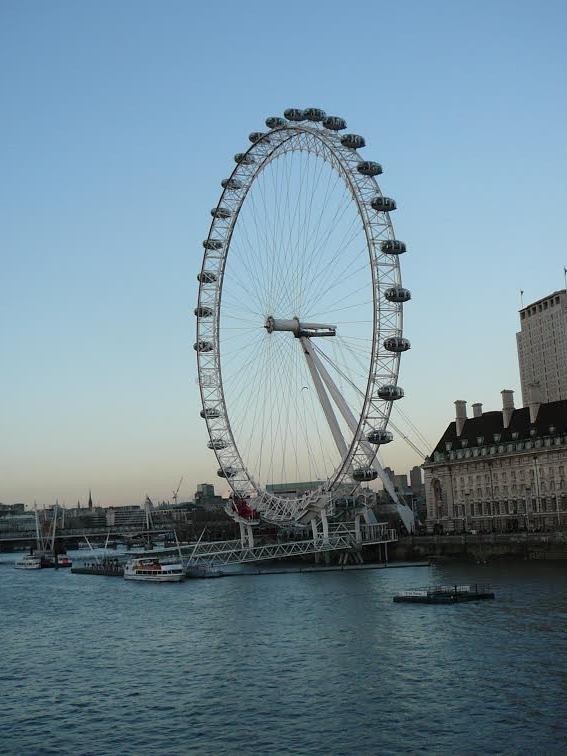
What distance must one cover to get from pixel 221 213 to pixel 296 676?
48702 millimetres

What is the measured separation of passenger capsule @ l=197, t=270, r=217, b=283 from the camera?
76125 mm

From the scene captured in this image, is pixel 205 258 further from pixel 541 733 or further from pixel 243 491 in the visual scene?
pixel 541 733

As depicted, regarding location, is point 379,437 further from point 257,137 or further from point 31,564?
point 31,564

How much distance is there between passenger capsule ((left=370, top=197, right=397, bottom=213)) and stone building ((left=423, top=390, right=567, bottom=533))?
28.2 m

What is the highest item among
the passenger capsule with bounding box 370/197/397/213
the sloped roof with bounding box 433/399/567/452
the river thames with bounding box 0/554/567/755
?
the passenger capsule with bounding box 370/197/397/213

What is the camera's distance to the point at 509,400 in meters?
86.8

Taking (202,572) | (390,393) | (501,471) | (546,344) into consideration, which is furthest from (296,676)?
(546,344)

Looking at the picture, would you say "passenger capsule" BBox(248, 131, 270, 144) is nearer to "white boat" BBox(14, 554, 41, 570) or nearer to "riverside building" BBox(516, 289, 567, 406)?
"white boat" BBox(14, 554, 41, 570)

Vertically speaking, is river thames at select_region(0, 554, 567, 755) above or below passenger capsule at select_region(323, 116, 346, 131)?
below

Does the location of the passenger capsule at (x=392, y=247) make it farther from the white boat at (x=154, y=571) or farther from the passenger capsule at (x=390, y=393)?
the white boat at (x=154, y=571)

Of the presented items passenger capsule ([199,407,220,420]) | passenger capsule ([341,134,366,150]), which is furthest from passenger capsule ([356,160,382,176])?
passenger capsule ([199,407,220,420])

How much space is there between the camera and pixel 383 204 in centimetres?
5956

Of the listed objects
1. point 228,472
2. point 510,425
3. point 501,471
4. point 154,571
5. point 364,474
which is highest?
point 510,425

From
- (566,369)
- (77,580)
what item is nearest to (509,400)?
(77,580)
